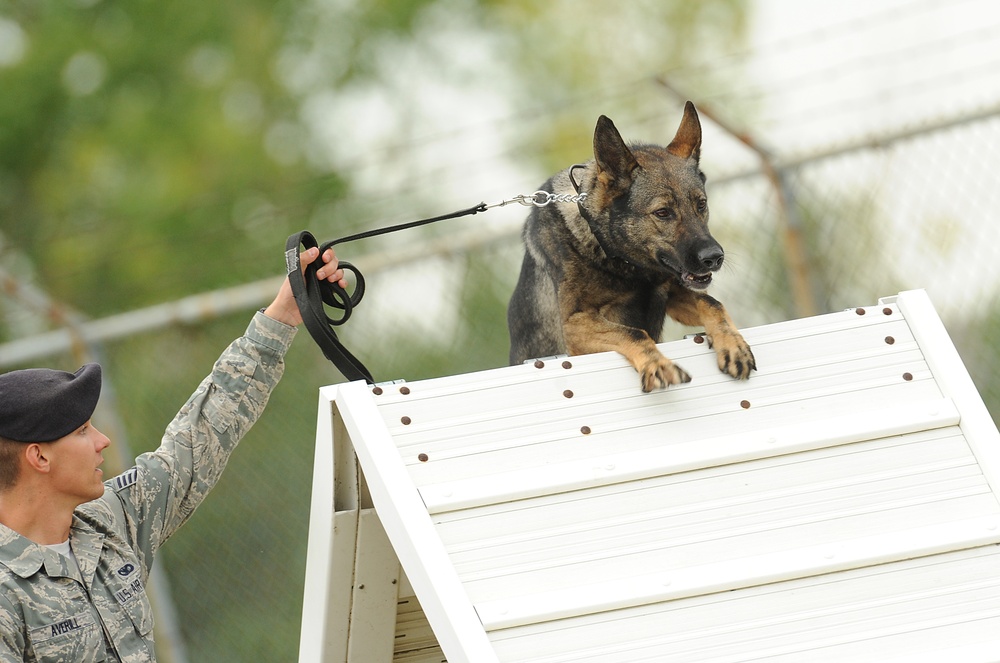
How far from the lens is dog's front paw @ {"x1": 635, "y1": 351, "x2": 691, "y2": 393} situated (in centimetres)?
248

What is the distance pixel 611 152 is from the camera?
9.75ft

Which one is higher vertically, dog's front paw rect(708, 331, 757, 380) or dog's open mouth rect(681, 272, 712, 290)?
dog's open mouth rect(681, 272, 712, 290)

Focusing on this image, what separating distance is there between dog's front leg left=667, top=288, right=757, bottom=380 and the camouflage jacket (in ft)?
3.47

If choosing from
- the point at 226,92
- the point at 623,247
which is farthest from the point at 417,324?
the point at 226,92

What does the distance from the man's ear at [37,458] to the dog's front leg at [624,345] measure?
1315 millimetres

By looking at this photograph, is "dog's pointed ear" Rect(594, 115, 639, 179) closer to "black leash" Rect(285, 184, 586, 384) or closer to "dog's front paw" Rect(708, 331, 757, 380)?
"black leash" Rect(285, 184, 586, 384)

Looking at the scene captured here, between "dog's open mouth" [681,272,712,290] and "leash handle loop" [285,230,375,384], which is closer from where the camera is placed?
"leash handle loop" [285,230,375,384]

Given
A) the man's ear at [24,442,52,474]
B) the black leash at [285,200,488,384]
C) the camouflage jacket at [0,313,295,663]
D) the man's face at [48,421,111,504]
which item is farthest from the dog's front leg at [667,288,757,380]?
the man's ear at [24,442,52,474]

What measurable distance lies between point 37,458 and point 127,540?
1.05 ft

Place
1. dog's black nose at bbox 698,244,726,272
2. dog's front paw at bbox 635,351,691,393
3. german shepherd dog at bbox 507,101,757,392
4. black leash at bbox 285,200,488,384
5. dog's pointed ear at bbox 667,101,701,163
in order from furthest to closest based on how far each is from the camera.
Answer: dog's pointed ear at bbox 667,101,701,163, german shepherd dog at bbox 507,101,757,392, dog's black nose at bbox 698,244,726,272, black leash at bbox 285,200,488,384, dog's front paw at bbox 635,351,691,393

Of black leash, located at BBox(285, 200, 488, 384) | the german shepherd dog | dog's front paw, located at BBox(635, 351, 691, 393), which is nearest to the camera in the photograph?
dog's front paw, located at BBox(635, 351, 691, 393)

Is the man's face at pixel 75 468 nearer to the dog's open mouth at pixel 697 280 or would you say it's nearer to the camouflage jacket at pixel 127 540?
the camouflage jacket at pixel 127 540

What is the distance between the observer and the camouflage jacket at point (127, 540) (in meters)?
2.29

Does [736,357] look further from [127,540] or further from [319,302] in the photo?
[127,540]
